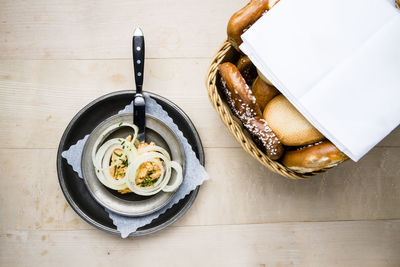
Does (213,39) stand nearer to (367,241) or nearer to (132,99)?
(132,99)

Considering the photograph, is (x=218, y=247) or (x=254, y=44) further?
(x=218, y=247)

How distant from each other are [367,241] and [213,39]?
2.94ft

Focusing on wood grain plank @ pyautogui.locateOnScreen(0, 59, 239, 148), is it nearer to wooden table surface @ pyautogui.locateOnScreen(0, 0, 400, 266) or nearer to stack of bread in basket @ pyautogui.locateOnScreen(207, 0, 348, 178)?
wooden table surface @ pyautogui.locateOnScreen(0, 0, 400, 266)

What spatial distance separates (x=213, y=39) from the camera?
1054 mm

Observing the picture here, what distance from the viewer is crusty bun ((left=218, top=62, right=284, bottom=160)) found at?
78 centimetres

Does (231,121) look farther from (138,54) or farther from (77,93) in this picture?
(77,93)

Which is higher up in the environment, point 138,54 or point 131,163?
point 138,54

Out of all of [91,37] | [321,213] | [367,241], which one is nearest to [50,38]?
[91,37]

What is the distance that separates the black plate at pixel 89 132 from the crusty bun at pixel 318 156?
0.32 m

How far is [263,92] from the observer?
0.84 m

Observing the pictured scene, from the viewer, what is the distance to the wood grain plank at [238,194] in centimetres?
103

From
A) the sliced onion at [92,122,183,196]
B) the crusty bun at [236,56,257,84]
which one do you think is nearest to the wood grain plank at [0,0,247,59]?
the crusty bun at [236,56,257,84]

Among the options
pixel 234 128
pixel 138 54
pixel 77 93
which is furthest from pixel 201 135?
pixel 77 93

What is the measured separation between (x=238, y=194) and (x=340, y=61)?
1.74 feet
